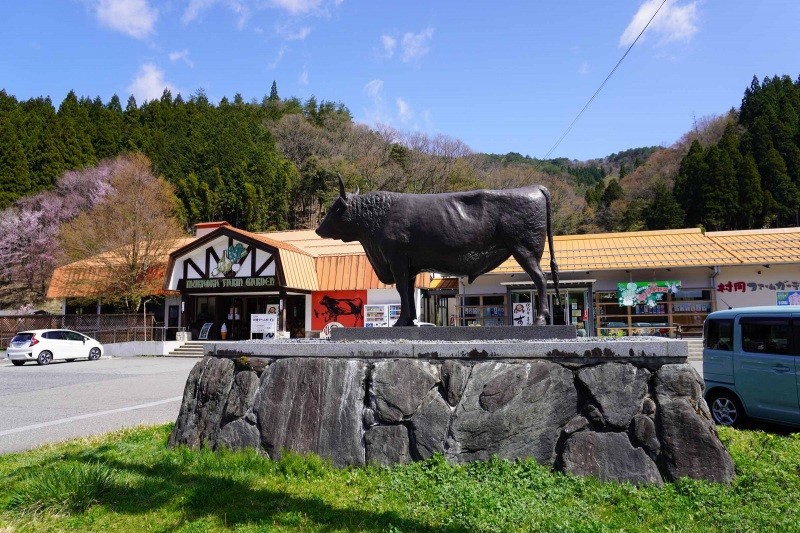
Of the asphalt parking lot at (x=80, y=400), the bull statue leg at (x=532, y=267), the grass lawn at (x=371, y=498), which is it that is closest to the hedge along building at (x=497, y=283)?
the asphalt parking lot at (x=80, y=400)

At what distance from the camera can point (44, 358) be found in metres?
19.6

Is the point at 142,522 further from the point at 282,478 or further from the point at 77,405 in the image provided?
the point at 77,405

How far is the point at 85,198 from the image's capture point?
36906mm

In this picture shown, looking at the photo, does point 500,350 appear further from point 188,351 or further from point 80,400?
point 188,351

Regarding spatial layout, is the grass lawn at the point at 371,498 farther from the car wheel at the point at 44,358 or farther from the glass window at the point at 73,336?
the glass window at the point at 73,336

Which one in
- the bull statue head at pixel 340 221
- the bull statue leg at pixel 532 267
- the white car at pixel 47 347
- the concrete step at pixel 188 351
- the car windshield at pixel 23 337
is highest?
the bull statue head at pixel 340 221

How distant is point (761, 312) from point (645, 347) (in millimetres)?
A: 4192

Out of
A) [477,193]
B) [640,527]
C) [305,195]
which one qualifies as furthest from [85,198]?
[640,527]

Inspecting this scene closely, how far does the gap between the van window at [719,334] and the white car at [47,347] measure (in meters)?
21.1

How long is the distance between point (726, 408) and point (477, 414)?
4805 millimetres

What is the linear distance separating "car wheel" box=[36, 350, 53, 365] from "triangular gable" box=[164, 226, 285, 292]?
6.12 meters

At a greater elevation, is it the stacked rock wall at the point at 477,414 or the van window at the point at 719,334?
the van window at the point at 719,334

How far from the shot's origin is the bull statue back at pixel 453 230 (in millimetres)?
5855

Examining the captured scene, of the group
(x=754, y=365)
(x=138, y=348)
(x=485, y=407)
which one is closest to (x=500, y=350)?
(x=485, y=407)
